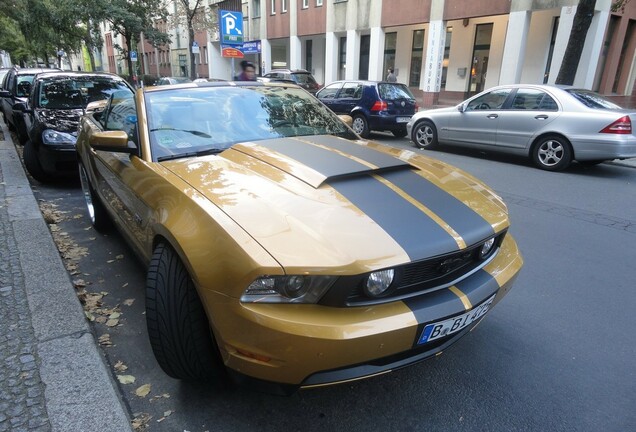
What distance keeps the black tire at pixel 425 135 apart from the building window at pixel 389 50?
1490 centimetres

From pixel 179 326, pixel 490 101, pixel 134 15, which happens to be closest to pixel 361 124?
pixel 490 101

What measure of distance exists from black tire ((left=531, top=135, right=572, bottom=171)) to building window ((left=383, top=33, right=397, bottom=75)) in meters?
17.3

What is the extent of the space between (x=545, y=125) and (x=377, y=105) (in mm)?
4558

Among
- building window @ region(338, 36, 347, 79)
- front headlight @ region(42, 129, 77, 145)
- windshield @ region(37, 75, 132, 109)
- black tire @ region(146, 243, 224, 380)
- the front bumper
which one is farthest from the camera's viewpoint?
building window @ region(338, 36, 347, 79)

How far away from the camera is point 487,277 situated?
220 cm

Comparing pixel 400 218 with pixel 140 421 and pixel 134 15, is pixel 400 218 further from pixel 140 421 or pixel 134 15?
pixel 134 15

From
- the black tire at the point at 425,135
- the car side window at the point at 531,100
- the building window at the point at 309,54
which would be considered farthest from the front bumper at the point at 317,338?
the building window at the point at 309,54

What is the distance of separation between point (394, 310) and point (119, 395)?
153 cm

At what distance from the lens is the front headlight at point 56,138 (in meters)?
5.92

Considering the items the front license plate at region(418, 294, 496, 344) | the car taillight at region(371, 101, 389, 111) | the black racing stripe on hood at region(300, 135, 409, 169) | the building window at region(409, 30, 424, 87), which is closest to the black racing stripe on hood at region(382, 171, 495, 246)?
the black racing stripe on hood at region(300, 135, 409, 169)

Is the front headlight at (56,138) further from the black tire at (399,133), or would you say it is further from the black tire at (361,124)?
the black tire at (399,133)

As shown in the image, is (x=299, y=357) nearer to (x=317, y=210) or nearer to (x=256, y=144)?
(x=317, y=210)

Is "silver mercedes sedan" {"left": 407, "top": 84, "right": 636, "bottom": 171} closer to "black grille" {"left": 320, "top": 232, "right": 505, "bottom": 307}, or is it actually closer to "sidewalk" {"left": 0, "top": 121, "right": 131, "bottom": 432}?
"black grille" {"left": 320, "top": 232, "right": 505, "bottom": 307}

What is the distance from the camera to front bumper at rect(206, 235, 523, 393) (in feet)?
5.46
